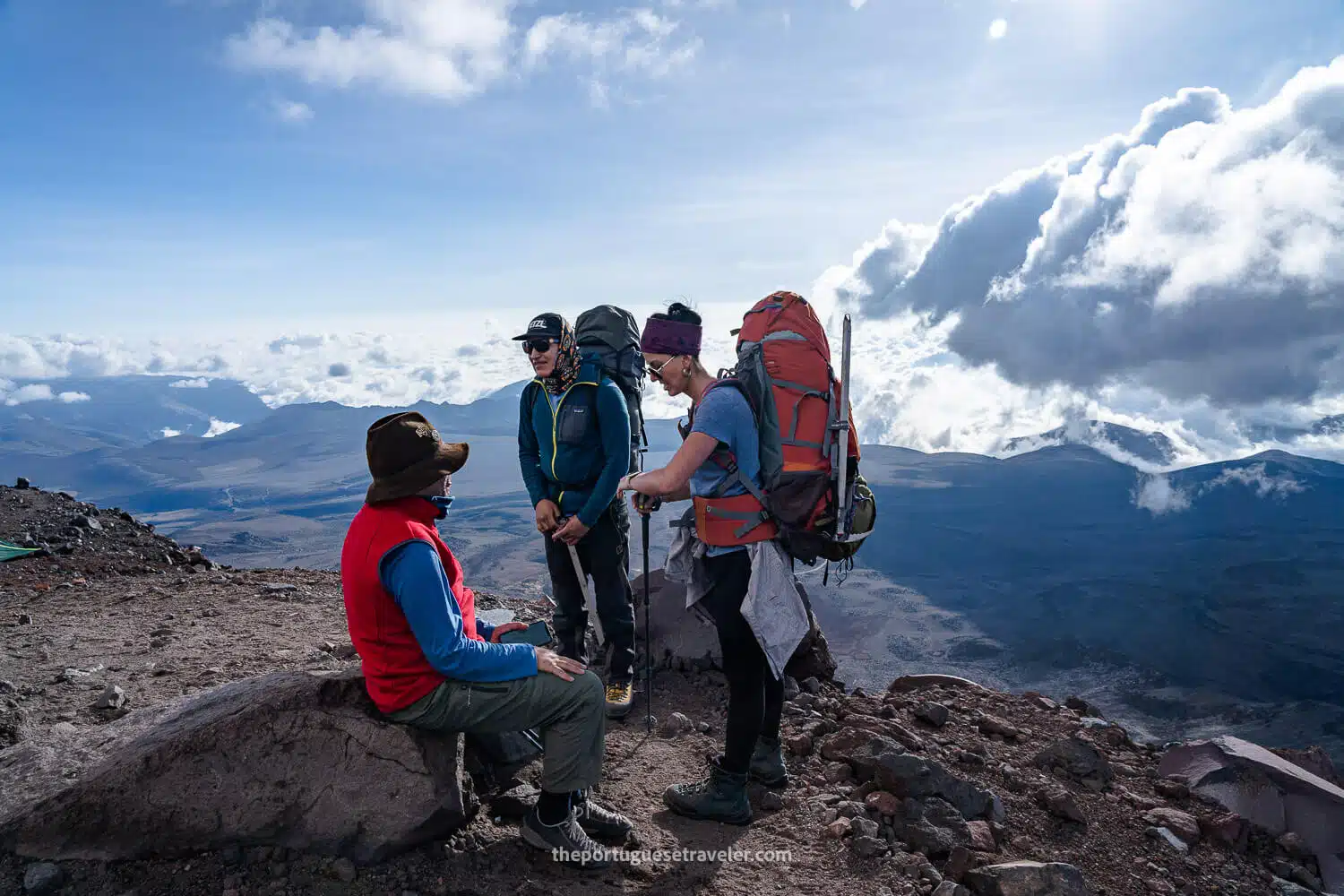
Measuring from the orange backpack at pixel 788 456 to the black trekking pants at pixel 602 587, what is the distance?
1552 millimetres

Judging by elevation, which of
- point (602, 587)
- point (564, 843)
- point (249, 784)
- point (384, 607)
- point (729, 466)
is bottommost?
point (564, 843)

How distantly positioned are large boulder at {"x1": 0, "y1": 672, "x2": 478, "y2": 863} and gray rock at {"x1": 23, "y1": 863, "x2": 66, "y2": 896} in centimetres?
6

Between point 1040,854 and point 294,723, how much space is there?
4200 mm

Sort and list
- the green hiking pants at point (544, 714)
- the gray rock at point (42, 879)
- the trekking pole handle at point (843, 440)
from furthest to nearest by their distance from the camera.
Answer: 1. the trekking pole handle at point (843, 440)
2. the green hiking pants at point (544, 714)
3. the gray rock at point (42, 879)

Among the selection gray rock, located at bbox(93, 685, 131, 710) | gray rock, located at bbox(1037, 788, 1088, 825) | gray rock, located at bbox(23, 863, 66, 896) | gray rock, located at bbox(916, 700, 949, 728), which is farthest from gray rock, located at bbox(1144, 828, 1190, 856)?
gray rock, located at bbox(93, 685, 131, 710)

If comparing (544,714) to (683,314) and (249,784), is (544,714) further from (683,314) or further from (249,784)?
(683,314)

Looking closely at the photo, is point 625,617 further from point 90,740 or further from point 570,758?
point 90,740

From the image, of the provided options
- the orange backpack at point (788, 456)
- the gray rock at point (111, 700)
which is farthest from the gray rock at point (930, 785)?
the gray rock at point (111, 700)

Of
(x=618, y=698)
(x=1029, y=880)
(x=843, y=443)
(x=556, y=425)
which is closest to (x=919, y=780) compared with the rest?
(x=1029, y=880)

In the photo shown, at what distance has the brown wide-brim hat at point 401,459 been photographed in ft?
10.1

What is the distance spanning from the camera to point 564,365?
5.27 m

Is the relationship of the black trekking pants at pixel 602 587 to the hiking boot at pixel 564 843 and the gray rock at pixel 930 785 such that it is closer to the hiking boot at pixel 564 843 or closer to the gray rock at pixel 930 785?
the hiking boot at pixel 564 843

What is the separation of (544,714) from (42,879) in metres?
2.07

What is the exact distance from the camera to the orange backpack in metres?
3.98
